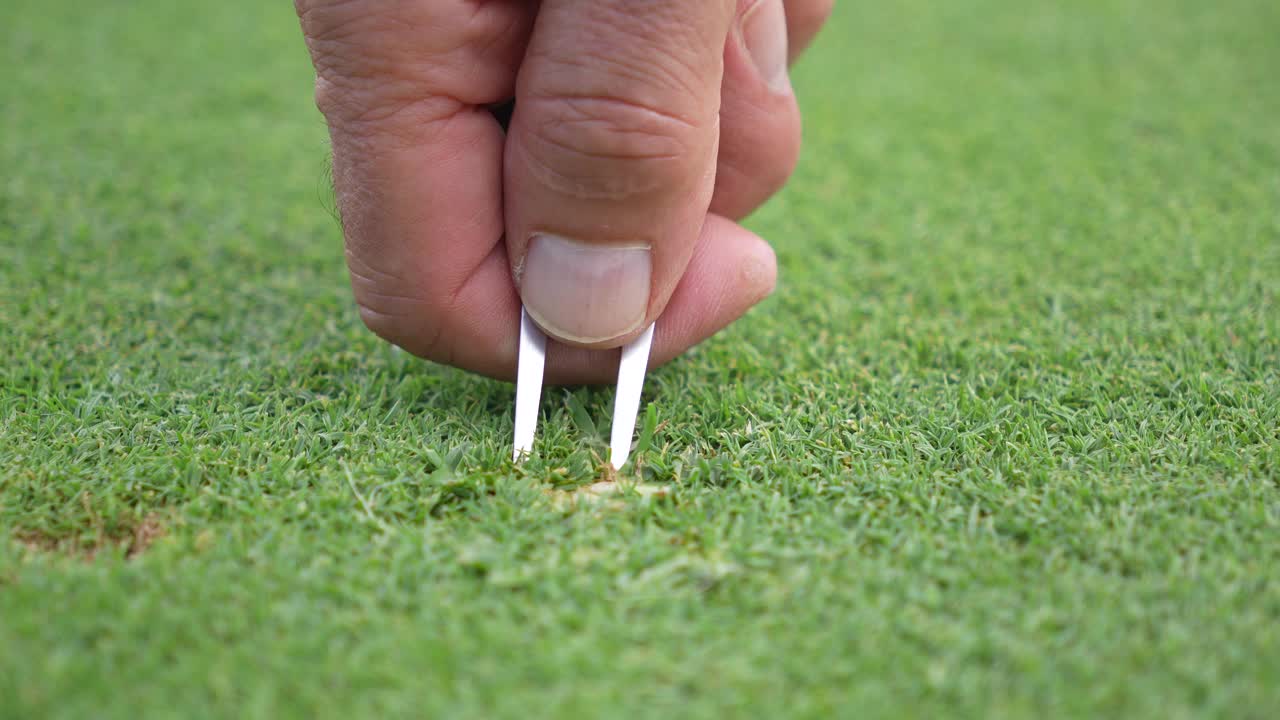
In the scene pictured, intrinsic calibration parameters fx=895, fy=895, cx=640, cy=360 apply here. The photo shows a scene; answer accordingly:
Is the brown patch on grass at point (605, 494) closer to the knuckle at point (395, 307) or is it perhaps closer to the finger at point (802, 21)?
the knuckle at point (395, 307)

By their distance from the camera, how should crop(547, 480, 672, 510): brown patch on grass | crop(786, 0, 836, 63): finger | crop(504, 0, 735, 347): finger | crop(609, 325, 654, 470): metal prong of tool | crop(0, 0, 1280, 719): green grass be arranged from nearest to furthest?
1. crop(0, 0, 1280, 719): green grass
2. crop(504, 0, 735, 347): finger
3. crop(547, 480, 672, 510): brown patch on grass
4. crop(609, 325, 654, 470): metal prong of tool
5. crop(786, 0, 836, 63): finger

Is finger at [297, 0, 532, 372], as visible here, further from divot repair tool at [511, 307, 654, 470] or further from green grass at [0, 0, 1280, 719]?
green grass at [0, 0, 1280, 719]

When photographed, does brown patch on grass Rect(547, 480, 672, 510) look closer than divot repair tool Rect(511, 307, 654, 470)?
Yes

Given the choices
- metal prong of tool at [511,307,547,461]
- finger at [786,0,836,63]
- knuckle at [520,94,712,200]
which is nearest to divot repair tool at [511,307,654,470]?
metal prong of tool at [511,307,547,461]

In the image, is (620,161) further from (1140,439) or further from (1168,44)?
(1168,44)

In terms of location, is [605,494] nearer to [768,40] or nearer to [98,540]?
[98,540]

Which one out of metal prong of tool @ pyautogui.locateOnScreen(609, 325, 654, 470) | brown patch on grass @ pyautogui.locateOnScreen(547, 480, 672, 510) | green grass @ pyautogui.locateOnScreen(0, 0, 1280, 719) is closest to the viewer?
green grass @ pyautogui.locateOnScreen(0, 0, 1280, 719)

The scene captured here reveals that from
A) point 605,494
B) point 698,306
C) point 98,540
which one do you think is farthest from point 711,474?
point 98,540

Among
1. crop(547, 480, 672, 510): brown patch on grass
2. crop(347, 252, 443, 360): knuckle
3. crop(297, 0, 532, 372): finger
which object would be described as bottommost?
crop(547, 480, 672, 510): brown patch on grass
